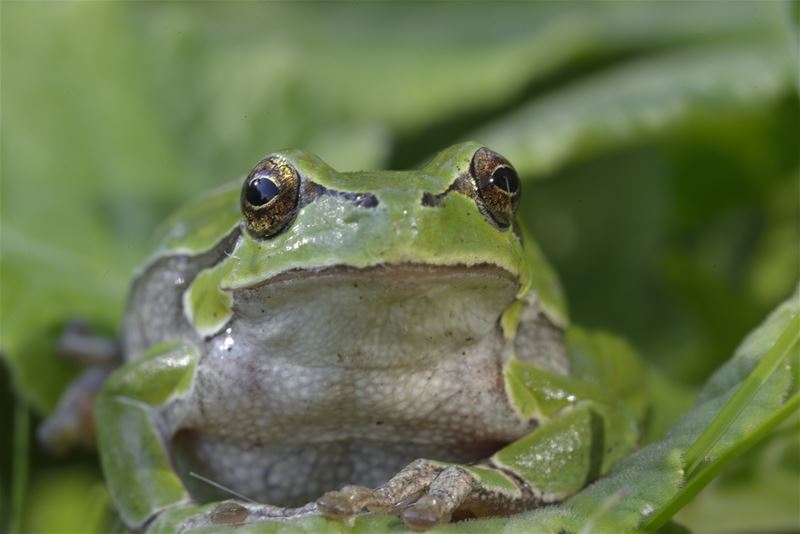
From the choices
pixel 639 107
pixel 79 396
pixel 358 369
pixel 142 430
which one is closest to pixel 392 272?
pixel 358 369

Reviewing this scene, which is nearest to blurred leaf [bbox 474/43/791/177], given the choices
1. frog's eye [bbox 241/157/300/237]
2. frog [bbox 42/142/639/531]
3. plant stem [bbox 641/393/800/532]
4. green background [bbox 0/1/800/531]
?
green background [bbox 0/1/800/531]

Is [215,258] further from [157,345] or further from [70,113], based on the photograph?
[70,113]

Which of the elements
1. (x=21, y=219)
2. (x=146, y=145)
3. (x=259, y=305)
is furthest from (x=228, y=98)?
(x=259, y=305)

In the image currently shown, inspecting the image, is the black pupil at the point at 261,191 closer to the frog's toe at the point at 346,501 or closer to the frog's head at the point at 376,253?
the frog's head at the point at 376,253

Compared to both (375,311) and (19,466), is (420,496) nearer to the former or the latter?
(375,311)

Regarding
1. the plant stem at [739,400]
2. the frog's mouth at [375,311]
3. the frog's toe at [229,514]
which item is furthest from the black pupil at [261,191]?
the plant stem at [739,400]

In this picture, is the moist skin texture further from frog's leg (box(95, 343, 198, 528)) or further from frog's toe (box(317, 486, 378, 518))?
frog's toe (box(317, 486, 378, 518))
